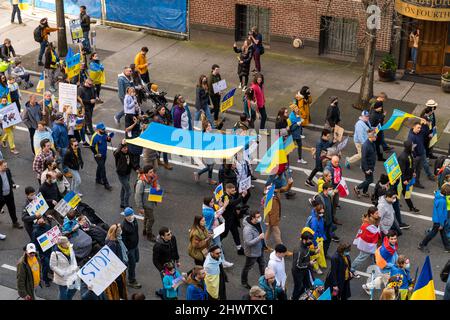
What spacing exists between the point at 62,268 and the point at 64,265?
6cm

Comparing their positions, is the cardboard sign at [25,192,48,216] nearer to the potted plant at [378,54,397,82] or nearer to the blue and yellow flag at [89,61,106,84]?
the blue and yellow flag at [89,61,106,84]

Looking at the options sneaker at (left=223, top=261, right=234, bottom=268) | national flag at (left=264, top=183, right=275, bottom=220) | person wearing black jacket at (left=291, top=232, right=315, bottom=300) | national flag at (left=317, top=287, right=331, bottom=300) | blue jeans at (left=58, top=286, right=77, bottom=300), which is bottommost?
sneaker at (left=223, top=261, right=234, bottom=268)

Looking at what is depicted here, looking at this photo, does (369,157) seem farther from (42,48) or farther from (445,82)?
(42,48)

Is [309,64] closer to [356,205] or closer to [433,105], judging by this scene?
[433,105]

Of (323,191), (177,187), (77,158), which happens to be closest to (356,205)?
(323,191)

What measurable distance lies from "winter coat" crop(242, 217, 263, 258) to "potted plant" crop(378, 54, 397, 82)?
1173 cm

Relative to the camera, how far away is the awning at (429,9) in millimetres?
23891

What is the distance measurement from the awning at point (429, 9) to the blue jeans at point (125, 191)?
10802mm

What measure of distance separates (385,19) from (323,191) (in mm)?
10850

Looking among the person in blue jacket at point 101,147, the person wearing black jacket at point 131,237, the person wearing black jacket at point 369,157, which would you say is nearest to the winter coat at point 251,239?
the person wearing black jacket at point 131,237

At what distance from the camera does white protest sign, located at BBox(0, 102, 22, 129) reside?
2038 centimetres

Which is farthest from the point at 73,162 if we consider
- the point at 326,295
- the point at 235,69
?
the point at 235,69

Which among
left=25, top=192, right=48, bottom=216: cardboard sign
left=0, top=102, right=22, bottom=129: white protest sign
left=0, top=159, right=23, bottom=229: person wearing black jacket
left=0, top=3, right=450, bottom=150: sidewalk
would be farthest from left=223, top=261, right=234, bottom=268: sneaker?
left=0, top=3, right=450, bottom=150: sidewalk
